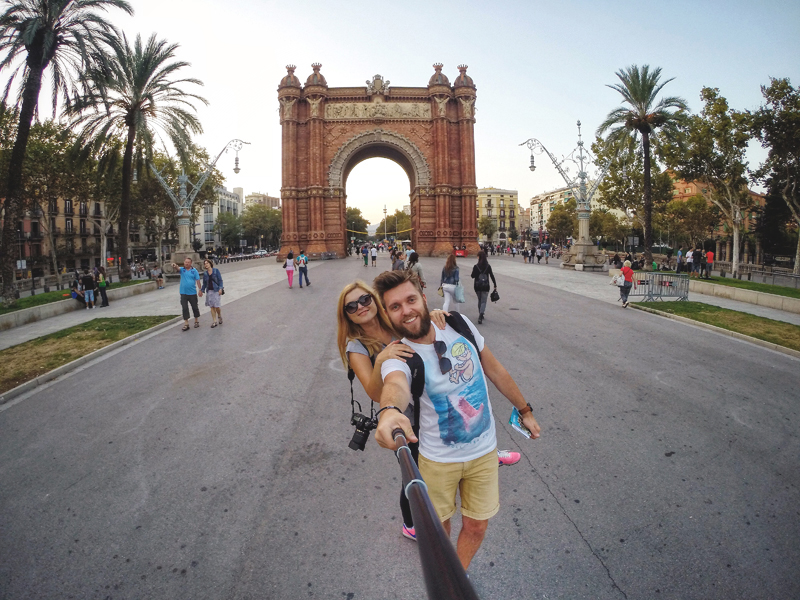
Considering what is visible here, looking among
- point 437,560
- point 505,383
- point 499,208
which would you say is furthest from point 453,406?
point 499,208

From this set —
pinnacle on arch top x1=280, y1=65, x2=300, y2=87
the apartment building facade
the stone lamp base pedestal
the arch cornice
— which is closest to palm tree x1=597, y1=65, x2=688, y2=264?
the stone lamp base pedestal

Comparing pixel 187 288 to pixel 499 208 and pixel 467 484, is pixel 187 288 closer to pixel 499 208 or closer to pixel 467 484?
pixel 467 484

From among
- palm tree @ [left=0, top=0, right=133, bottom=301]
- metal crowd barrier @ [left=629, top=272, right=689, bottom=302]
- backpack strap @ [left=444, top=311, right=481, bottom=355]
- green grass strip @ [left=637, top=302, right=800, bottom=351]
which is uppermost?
palm tree @ [left=0, top=0, right=133, bottom=301]

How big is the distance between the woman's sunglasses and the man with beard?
0.27 metres

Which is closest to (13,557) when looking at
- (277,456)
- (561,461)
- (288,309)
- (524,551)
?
(277,456)

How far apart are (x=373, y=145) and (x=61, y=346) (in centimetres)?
4032

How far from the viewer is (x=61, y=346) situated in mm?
9383

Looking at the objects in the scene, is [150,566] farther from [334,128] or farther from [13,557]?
[334,128]

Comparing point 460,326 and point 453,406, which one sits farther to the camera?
point 460,326

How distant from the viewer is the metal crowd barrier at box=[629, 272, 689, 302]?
14203 millimetres

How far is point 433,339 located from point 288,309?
1154 centimetres

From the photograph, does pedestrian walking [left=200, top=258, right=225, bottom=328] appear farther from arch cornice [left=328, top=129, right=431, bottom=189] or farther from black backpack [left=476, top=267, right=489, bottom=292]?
arch cornice [left=328, top=129, right=431, bottom=189]

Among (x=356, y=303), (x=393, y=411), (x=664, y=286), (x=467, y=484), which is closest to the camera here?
(x=393, y=411)

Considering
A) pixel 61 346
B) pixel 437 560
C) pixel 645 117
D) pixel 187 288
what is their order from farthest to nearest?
pixel 645 117, pixel 187 288, pixel 61 346, pixel 437 560
